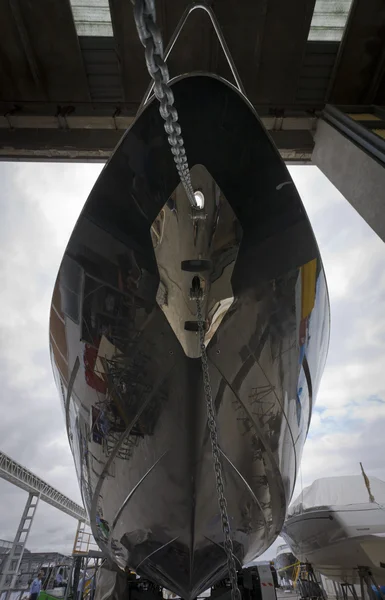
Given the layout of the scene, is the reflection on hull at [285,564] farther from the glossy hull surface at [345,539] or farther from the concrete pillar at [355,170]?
the concrete pillar at [355,170]

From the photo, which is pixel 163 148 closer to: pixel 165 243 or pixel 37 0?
pixel 165 243

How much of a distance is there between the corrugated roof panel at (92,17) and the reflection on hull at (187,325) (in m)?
5.66

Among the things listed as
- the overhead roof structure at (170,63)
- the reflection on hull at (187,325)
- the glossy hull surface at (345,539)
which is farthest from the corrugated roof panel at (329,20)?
the glossy hull surface at (345,539)

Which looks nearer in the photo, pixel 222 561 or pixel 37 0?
pixel 222 561

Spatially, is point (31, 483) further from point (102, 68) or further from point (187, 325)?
point (187, 325)

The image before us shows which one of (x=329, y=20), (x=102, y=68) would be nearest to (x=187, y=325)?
(x=102, y=68)

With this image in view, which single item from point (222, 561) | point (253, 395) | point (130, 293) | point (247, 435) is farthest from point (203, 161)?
point (222, 561)

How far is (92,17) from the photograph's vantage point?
18.1ft

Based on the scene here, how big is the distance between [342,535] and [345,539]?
2.8 inches

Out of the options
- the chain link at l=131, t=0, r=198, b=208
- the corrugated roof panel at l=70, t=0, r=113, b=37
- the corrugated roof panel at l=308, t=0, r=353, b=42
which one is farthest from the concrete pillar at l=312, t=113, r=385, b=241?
the chain link at l=131, t=0, r=198, b=208

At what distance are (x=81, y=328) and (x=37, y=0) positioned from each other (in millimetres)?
6245

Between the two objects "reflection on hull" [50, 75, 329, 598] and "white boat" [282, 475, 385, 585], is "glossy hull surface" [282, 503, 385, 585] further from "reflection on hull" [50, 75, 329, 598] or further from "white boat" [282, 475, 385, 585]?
"reflection on hull" [50, 75, 329, 598]

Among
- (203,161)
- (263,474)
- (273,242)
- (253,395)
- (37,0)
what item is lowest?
(263,474)

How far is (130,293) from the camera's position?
178 centimetres
